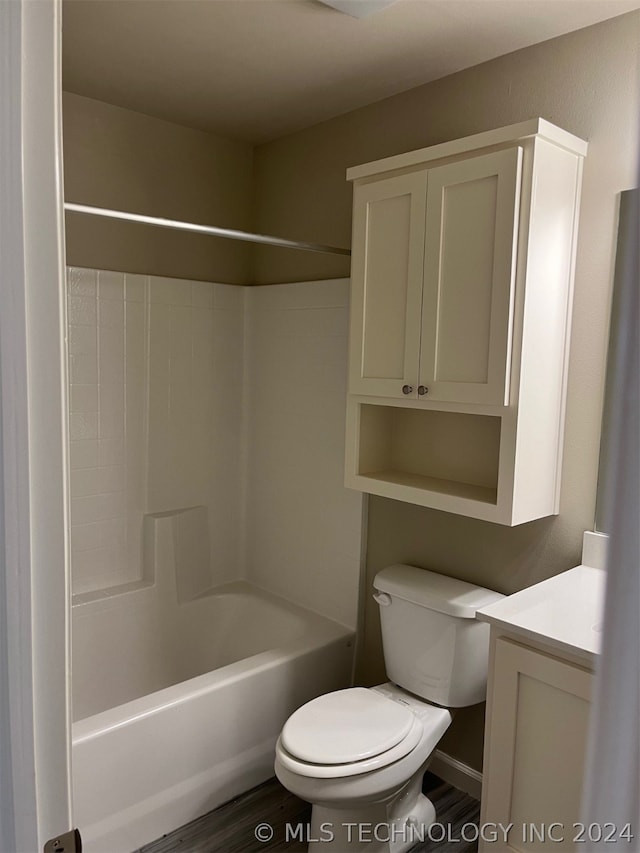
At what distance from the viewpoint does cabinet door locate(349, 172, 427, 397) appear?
2029 millimetres

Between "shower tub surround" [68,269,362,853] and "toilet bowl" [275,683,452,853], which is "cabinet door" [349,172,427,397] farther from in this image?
"toilet bowl" [275,683,452,853]

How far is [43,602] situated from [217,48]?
2.01 meters

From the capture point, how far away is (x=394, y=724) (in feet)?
6.39

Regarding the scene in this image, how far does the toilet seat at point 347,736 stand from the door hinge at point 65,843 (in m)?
1.21

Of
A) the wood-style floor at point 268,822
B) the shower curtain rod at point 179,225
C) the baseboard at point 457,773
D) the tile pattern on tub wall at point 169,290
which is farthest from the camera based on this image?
the tile pattern on tub wall at point 169,290

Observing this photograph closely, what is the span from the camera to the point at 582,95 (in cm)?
191

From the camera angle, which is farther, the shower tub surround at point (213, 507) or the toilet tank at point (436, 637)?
the shower tub surround at point (213, 507)

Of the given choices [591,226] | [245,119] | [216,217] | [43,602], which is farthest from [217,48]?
[43,602]

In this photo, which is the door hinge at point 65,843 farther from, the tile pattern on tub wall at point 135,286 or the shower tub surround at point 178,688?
the tile pattern on tub wall at point 135,286

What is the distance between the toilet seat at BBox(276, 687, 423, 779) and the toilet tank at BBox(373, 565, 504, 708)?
0.14 m

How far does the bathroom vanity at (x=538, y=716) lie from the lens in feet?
4.87

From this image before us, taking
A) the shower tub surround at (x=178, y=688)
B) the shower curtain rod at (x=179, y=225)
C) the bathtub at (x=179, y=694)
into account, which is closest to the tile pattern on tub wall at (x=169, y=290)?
the shower curtain rod at (x=179, y=225)

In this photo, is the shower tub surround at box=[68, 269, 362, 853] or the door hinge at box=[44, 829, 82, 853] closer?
the door hinge at box=[44, 829, 82, 853]

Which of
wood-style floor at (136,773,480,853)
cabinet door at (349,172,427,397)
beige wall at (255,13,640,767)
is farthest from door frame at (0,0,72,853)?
wood-style floor at (136,773,480,853)
